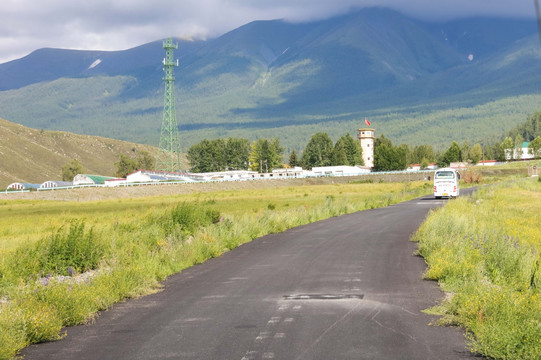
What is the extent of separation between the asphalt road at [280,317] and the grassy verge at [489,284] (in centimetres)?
42

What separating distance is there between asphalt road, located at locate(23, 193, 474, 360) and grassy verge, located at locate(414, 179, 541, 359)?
1.39 ft

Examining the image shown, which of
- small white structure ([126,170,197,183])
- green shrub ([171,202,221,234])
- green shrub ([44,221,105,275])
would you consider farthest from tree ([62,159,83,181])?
green shrub ([44,221,105,275])

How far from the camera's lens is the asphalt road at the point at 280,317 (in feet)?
34.5

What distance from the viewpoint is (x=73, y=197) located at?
97.0m

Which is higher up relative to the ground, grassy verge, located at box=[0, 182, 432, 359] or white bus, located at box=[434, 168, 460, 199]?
white bus, located at box=[434, 168, 460, 199]

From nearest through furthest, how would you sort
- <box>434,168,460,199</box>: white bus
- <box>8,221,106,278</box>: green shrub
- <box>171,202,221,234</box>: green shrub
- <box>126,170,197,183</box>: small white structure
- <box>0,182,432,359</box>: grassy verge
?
<box>0,182,432,359</box>: grassy verge < <box>8,221,106,278</box>: green shrub < <box>171,202,221,234</box>: green shrub < <box>434,168,460,199</box>: white bus < <box>126,170,197,183</box>: small white structure

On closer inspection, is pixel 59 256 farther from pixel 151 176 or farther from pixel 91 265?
pixel 151 176

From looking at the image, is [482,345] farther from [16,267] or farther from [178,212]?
[178,212]

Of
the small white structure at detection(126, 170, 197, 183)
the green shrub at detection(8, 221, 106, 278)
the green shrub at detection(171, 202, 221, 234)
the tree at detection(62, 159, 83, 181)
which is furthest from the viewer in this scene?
the tree at detection(62, 159, 83, 181)

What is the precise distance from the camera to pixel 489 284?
45.7 ft

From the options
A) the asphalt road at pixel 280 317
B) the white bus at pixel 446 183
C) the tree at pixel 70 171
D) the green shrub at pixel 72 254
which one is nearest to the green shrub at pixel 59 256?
the green shrub at pixel 72 254

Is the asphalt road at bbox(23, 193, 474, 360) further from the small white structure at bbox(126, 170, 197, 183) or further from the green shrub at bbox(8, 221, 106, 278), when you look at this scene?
the small white structure at bbox(126, 170, 197, 183)

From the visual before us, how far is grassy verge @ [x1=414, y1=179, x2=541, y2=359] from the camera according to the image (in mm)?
9945

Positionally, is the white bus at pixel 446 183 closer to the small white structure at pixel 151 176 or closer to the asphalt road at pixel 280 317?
the asphalt road at pixel 280 317
